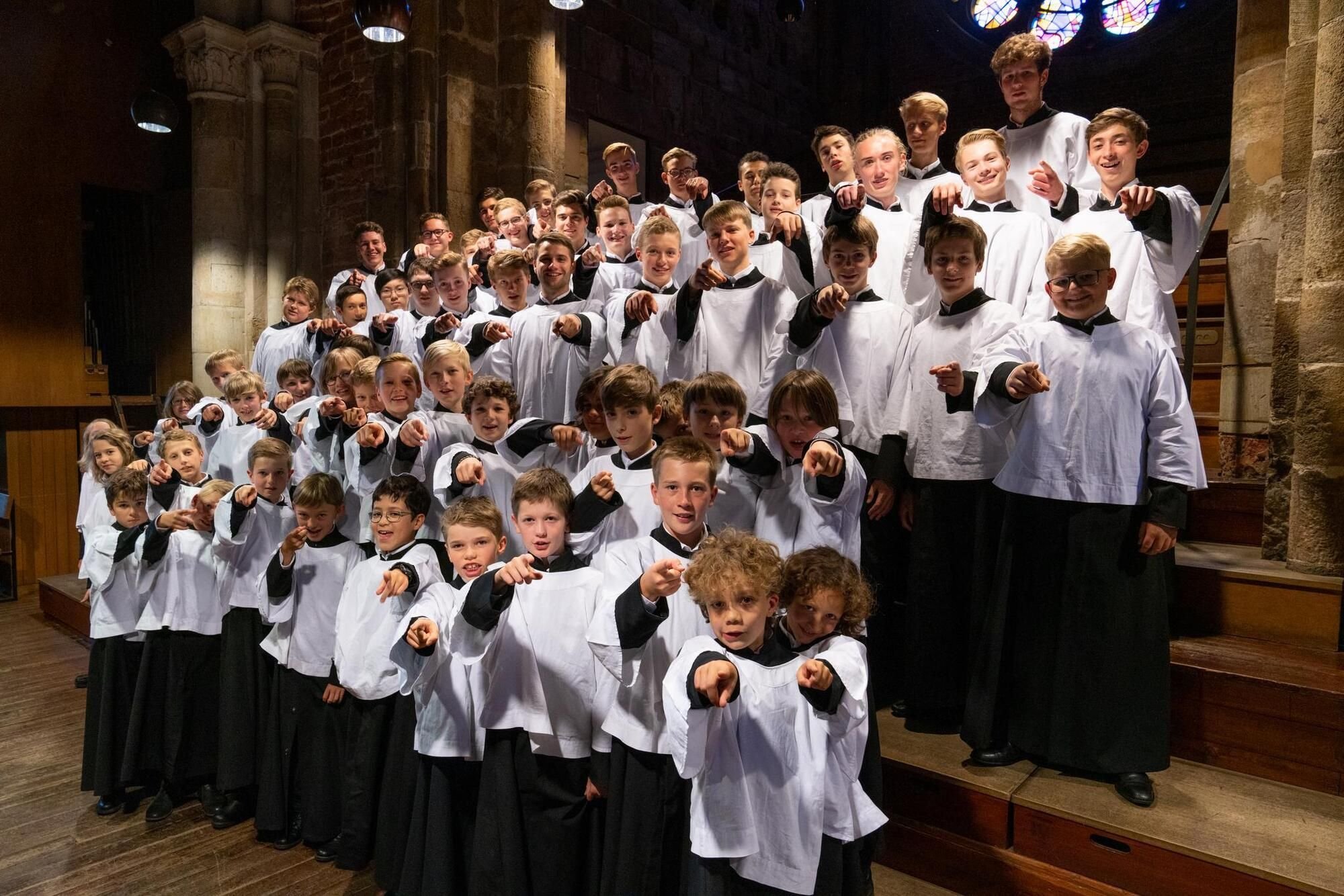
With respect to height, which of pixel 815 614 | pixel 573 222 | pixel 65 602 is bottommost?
pixel 65 602

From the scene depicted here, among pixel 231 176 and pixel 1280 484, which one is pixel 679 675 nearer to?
pixel 1280 484

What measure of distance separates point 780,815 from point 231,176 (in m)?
7.99

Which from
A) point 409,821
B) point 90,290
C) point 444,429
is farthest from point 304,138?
point 409,821

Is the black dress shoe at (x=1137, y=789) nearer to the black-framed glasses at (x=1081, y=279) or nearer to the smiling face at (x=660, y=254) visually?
the black-framed glasses at (x=1081, y=279)

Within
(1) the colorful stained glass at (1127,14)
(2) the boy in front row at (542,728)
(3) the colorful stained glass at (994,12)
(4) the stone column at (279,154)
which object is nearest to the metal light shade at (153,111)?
(4) the stone column at (279,154)

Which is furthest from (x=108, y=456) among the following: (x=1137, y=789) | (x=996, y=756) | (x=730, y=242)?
(x=1137, y=789)

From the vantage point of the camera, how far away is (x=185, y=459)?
4.22 meters

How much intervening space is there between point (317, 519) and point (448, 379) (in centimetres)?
80

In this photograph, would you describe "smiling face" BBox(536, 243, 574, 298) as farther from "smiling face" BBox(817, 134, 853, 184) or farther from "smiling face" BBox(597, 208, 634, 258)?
"smiling face" BBox(817, 134, 853, 184)

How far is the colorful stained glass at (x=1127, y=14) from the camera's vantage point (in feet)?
38.0

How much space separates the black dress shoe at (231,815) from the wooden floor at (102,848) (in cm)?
4

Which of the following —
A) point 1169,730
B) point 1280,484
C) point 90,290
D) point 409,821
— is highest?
point 90,290

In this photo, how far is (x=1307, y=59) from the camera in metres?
3.93

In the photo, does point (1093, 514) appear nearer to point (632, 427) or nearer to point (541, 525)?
point (632, 427)
